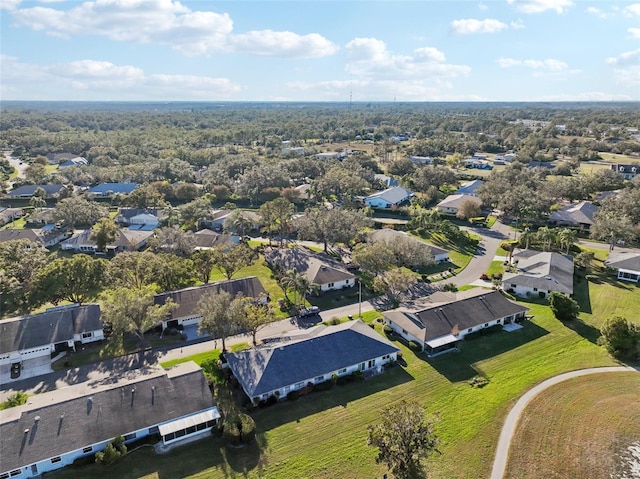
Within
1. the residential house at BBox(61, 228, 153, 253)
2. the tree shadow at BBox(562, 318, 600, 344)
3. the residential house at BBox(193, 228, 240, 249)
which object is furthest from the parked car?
the residential house at BBox(61, 228, 153, 253)

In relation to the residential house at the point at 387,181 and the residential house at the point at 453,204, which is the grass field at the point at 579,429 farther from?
the residential house at the point at 387,181

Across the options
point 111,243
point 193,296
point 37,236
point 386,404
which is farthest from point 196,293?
point 37,236

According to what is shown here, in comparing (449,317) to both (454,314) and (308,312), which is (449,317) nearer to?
(454,314)

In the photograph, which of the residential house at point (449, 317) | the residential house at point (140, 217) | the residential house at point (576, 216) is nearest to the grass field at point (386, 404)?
the residential house at point (449, 317)

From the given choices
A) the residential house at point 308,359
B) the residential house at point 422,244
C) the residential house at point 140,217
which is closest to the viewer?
the residential house at point 308,359

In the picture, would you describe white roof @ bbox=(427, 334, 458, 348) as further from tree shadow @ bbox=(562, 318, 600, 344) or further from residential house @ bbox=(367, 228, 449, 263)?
residential house @ bbox=(367, 228, 449, 263)

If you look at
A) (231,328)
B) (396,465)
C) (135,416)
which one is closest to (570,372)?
(396,465)
